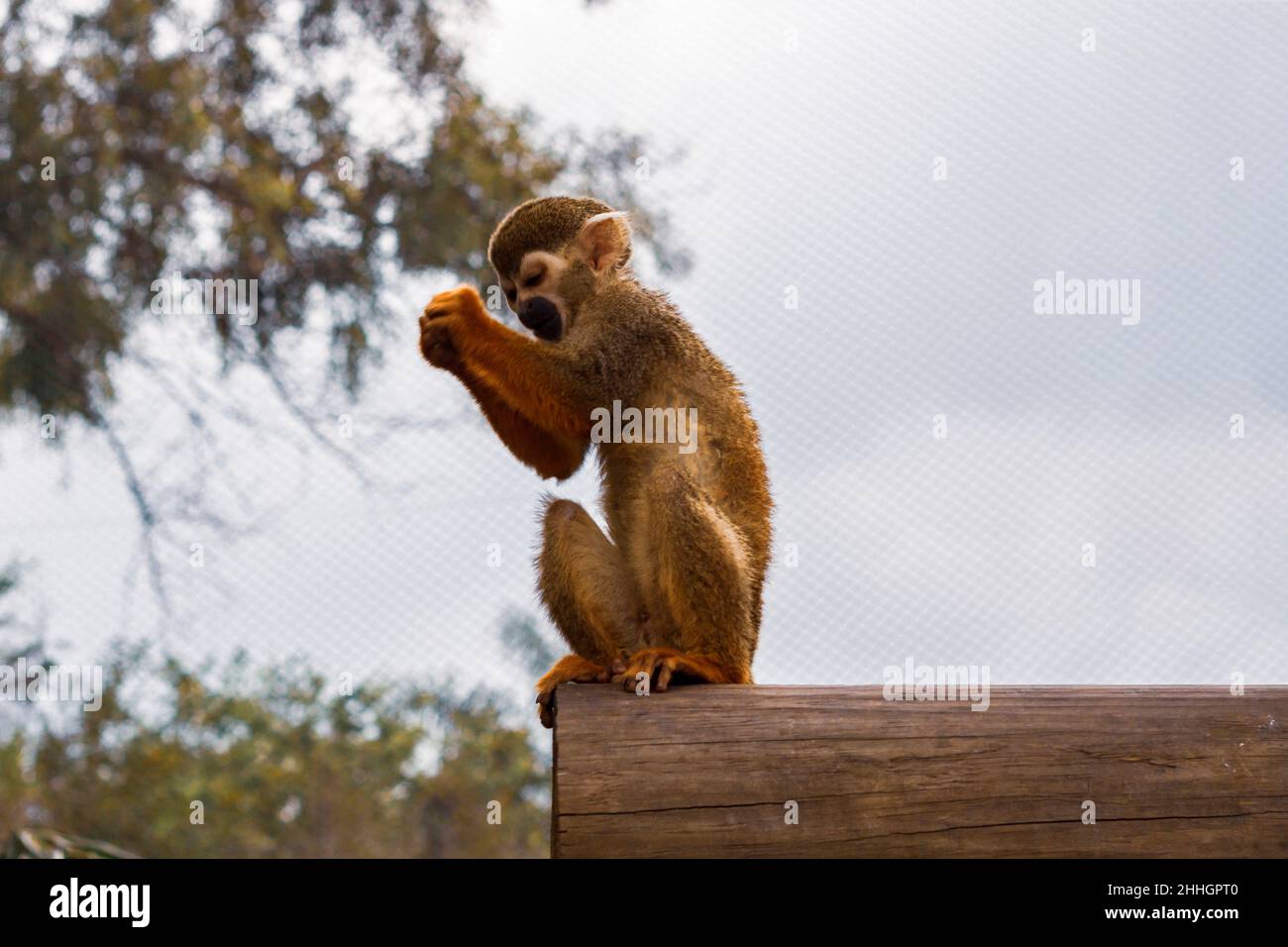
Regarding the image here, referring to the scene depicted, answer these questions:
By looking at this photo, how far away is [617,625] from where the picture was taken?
4.25 metres

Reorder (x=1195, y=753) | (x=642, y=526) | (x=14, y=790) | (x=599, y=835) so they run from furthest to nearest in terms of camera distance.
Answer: (x=14, y=790) → (x=642, y=526) → (x=1195, y=753) → (x=599, y=835)

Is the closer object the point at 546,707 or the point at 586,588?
the point at 546,707

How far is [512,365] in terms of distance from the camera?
4.26 meters

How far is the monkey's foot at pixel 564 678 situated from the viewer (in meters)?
3.65

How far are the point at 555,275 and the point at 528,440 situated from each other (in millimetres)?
545

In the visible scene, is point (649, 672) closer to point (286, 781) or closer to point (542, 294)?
point (542, 294)

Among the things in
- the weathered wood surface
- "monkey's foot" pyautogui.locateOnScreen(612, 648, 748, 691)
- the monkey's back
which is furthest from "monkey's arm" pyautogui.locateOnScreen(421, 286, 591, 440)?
the weathered wood surface

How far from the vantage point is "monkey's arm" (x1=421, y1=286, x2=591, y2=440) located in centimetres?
423

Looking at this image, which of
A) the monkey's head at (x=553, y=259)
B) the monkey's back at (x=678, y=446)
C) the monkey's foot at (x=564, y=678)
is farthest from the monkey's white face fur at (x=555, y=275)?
the monkey's foot at (x=564, y=678)

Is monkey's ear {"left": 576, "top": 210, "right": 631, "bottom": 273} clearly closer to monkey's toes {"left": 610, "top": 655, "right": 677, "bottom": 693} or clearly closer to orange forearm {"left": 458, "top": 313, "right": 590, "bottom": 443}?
orange forearm {"left": 458, "top": 313, "right": 590, "bottom": 443}

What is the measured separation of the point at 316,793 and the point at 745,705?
639 cm

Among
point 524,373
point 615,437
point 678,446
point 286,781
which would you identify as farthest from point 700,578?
point 286,781
